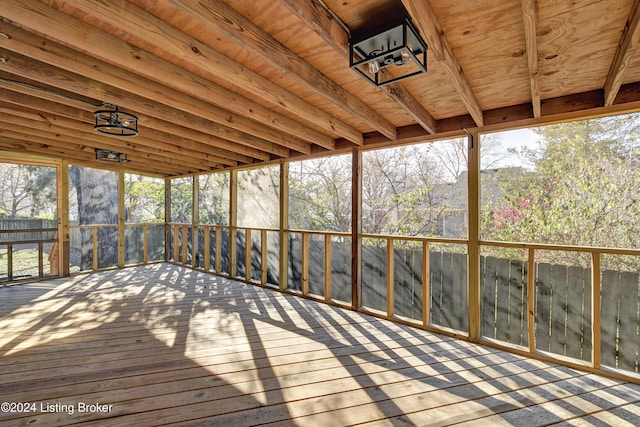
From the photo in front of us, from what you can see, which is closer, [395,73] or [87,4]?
[87,4]

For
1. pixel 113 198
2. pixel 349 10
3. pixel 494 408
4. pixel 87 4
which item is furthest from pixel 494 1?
pixel 113 198

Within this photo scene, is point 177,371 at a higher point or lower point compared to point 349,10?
lower

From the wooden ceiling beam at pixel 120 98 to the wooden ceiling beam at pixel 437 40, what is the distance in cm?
246

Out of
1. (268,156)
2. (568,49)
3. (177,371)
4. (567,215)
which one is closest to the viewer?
(568,49)

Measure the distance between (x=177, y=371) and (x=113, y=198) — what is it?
725cm

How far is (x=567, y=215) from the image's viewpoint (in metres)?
4.25

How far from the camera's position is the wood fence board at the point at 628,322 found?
2.48 meters

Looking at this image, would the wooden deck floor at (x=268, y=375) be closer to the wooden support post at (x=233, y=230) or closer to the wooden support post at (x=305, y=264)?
the wooden support post at (x=305, y=264)

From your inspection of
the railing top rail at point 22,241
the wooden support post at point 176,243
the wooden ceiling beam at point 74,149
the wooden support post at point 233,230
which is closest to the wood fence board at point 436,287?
the wooden support post at point 233,230

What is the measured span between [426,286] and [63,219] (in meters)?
6.43

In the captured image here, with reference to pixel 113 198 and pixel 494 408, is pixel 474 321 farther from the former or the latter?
pixel 113 198

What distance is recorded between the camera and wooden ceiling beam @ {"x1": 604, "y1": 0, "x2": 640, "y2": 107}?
1438 mm

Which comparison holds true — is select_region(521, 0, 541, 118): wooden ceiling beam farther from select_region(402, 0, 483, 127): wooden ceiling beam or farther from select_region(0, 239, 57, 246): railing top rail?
select_region(0, 239, 57, 246): railing top rail

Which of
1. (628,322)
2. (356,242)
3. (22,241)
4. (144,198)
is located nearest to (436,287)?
(356,242)
